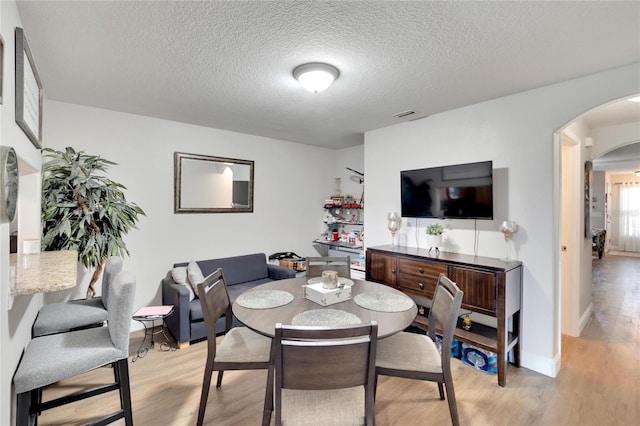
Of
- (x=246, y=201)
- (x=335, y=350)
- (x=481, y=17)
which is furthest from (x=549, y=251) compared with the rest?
(x=246, y=201)

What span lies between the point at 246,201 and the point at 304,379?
10.8ft

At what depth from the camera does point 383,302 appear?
2.04 meters

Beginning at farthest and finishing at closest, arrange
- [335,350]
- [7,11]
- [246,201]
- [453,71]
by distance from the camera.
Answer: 1. [246,201]
2. [453,71]
3. [7,11]
4. [335,350]

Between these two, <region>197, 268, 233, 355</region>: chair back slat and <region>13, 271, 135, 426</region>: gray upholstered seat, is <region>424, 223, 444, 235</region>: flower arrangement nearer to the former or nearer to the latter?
<region>197, 268, 233, 355</region>: chair back slat

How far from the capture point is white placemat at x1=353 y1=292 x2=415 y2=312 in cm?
194

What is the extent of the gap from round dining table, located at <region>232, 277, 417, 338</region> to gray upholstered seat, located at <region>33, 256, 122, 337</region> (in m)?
1.12

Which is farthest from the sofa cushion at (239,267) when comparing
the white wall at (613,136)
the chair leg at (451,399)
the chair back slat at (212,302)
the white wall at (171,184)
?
the white wall at (613,136)

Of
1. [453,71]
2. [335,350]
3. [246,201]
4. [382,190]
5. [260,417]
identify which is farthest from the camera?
[246,201]

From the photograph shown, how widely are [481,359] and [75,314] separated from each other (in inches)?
130

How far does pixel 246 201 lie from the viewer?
4332 mm

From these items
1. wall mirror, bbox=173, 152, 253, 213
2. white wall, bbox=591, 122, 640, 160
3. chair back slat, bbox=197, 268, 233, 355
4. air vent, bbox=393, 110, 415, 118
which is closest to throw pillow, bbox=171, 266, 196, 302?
wall mirror, bbox=173, 152, 253, 213

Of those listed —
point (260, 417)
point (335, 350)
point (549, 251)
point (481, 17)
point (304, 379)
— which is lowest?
point (260, 417)

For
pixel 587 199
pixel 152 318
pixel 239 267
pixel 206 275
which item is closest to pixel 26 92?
pixel 152 318

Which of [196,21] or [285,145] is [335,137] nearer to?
[285,145]
